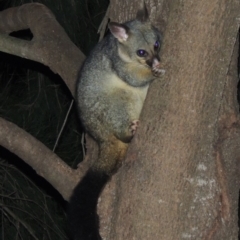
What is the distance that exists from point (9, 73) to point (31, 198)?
48.4 inches

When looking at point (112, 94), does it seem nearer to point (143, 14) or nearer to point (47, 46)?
point (143, 14)

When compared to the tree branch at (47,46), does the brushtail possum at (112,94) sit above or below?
above

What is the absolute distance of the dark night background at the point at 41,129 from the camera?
4.95 m

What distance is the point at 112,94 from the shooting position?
3.26 meters

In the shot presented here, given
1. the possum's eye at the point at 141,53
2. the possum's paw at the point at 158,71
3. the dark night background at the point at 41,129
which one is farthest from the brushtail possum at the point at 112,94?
the dark night background at the point at 41,129

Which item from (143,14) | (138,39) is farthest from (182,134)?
(143,14)

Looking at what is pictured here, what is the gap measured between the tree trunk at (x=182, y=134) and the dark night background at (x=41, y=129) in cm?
230

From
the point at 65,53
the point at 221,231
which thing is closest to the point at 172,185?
the point at 221,231

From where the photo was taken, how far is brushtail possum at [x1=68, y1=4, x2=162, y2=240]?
3.01 meters

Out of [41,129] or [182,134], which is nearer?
[182,134]

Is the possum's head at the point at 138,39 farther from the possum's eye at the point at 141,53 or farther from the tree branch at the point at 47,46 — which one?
the tree branch at the point at 47,46

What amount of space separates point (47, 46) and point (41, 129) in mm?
1302

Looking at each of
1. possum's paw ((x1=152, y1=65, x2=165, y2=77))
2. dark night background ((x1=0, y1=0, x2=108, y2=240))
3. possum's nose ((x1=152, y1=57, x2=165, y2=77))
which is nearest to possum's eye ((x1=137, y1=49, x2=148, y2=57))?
possum's nose ((x1=152, y1=57, x2=165, y2=77))

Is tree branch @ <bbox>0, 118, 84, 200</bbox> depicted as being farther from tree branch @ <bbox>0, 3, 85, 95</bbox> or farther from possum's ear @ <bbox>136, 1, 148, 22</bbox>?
possum's ear @ <bbox>136, 1, 148, 22</bbox>
